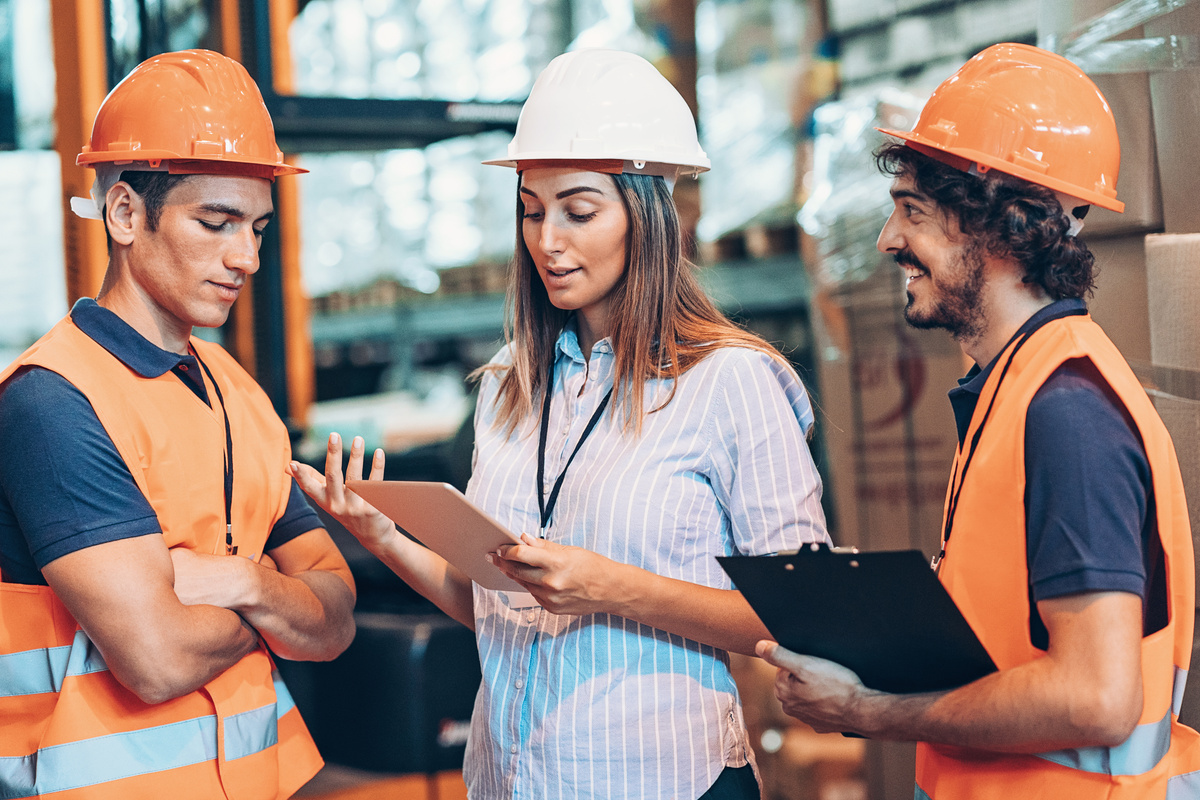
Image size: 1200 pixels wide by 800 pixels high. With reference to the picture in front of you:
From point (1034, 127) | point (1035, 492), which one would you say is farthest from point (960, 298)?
point (1035, 492)

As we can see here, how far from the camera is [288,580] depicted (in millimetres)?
1747

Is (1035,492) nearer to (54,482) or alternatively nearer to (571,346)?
(571,346)

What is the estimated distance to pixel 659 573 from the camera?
5.25 feet

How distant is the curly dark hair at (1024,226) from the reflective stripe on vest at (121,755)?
4.52 ft

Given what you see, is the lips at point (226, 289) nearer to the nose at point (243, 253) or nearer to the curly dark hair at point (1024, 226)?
the nose at point (243, 253)

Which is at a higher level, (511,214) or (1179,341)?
(511,214)

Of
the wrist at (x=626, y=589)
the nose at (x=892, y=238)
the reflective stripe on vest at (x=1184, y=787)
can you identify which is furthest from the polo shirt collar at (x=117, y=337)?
the reflective stripe on vest at (x=1184, y=787)

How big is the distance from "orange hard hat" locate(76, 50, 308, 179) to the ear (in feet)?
0.17

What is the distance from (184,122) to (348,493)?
0.67 metres

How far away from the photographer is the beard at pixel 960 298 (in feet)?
4.90

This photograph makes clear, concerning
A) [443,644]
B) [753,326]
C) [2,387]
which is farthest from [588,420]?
[753,326]

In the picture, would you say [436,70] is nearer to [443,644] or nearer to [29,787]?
[443,644]

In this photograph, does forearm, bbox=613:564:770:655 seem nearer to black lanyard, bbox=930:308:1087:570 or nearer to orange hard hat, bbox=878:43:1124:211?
black lanyard, bbox=930:308:1087:570

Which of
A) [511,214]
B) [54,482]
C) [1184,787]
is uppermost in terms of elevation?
[511,214]
